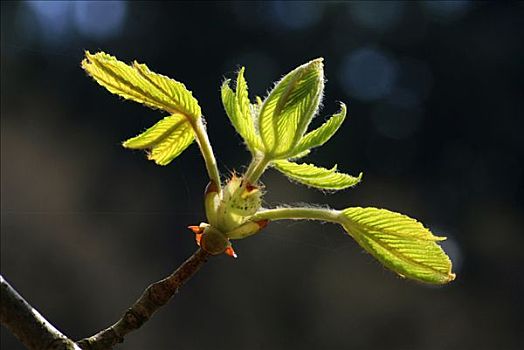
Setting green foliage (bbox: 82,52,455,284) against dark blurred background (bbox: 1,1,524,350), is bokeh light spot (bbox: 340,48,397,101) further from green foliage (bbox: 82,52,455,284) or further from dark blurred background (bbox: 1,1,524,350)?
green foliage (bbox: 82,52,455,284)

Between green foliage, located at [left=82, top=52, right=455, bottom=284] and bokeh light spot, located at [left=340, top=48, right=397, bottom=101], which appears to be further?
bokeh light spot, located at [left=340, top=48, right=397, bottom=101]

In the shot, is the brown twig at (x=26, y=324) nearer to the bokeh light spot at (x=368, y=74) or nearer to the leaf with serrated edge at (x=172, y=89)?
the leaf with serrated edge at (x=172, y=89)

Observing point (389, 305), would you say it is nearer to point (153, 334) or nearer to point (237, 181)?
point (153, 334)

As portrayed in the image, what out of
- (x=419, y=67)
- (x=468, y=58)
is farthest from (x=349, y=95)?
(x=468, y=58)

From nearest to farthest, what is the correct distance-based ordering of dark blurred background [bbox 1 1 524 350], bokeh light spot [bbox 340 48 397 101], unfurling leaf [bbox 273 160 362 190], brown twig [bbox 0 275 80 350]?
1. brown twig [bbox 0 275 80 350]
2. unfurling leaf [bbox 273 160 362 190]
3. dark blurred background [bbox 1 1 524 350]
4. bokeh light spot [bbox 340 48 397 101]

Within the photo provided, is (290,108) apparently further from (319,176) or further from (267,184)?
(267,184)

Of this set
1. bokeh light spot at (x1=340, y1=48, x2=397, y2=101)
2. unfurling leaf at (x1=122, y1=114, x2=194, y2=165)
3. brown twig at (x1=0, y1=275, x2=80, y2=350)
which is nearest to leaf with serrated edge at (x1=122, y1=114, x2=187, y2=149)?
unfurling leaf at (x1=122, y1=114, x2=194, y2=165)

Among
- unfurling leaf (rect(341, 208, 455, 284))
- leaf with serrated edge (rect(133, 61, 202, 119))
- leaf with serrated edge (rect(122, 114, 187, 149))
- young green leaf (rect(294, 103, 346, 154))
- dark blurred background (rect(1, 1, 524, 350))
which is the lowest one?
dark blurred background (rect(1, 1, 524, 350))

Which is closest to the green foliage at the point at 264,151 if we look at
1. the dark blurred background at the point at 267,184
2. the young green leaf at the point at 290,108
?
the young green leaf at the point at 290,108
